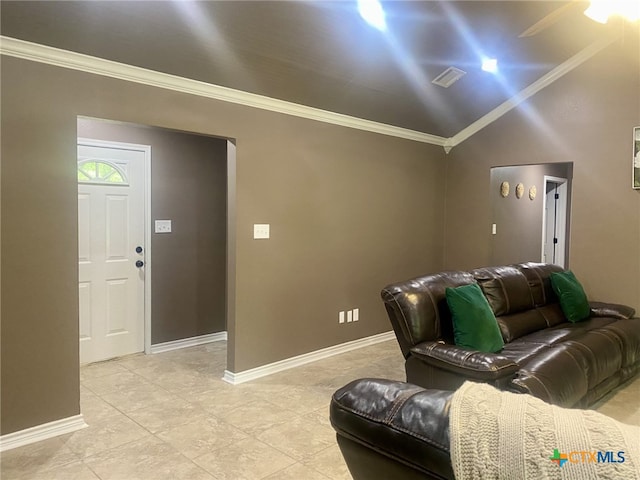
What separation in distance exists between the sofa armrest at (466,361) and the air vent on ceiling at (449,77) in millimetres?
2726

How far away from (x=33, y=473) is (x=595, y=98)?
545 cm

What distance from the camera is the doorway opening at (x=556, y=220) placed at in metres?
6.93

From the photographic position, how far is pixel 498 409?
0.85 meters

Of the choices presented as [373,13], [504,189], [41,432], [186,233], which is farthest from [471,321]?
[504,189]

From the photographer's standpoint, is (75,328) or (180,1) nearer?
(180,1)

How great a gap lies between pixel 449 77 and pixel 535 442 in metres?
4.14

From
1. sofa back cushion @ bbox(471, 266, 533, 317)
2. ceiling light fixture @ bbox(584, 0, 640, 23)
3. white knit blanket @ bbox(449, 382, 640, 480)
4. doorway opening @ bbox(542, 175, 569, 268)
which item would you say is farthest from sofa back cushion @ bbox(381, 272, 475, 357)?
doorway opening @ bbox(542, 175, 569, 268)

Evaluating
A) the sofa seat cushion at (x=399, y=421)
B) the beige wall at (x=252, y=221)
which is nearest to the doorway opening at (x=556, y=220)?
the beige wall at (x=252, y=221)

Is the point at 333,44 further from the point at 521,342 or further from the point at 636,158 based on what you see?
the point at 636,158

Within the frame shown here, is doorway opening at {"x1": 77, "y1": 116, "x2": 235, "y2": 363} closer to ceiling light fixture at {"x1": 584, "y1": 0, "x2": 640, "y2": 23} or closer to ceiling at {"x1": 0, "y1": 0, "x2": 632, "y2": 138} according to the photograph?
ceiling at {"x1": 0, "y1": 0, "x2": 632, "y2": 138}

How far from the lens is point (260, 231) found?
148 inches

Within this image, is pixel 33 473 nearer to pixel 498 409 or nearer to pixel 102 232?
pixel 102 232

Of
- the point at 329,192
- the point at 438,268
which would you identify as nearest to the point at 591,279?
the point at 438,268

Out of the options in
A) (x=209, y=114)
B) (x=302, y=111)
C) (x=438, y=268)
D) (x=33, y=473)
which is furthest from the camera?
(x=438, y=268)
